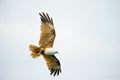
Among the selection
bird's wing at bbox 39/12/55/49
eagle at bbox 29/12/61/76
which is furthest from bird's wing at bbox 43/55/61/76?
bird's wing at bbox 39/12/55/49

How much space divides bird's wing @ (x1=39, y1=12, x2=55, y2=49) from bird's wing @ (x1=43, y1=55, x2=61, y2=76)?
33.5 inches

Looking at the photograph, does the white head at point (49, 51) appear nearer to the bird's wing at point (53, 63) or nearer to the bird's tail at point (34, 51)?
the bird's tail at point (34, 51)

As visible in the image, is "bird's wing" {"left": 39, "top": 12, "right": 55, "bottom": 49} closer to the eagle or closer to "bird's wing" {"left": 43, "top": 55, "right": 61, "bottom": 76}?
the eagle

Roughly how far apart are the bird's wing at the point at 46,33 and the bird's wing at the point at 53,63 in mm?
850

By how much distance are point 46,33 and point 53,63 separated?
1.60 meters

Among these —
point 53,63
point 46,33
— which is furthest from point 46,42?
point 53,63

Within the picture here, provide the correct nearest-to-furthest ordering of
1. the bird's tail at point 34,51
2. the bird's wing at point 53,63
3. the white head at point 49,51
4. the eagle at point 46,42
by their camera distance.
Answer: the bird's tail at point 34,51 < the eagle at point 46,42 < the white head at point 49,51 < the bird's wing at point 53,63

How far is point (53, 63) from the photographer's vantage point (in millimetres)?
15023

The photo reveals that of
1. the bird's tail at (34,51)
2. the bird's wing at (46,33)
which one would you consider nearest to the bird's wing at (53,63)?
the bird's wing at (46,33)

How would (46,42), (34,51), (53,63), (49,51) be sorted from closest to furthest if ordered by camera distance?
1. (34,51)
2. (49,51)
3. (46,42)
4. (53,63)

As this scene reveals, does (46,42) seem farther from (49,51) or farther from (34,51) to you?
(34,51)

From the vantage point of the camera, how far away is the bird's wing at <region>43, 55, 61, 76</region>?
48.2 feet

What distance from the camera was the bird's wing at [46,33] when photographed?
13844 millimetres

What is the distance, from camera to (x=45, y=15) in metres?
14.4
